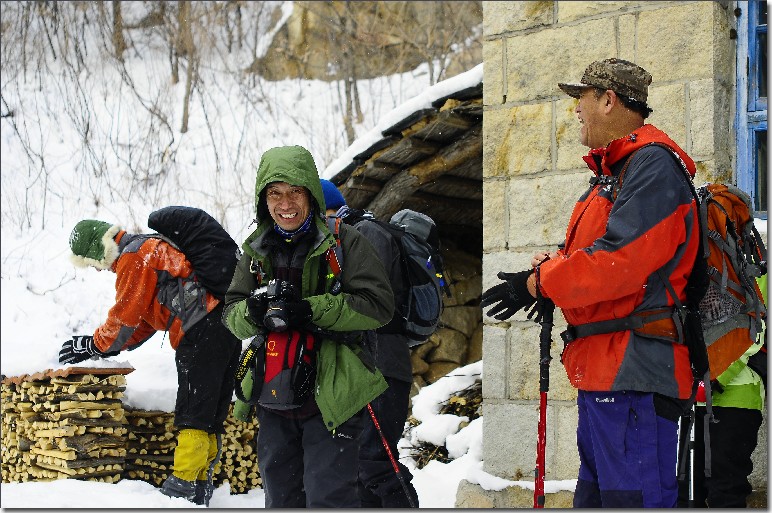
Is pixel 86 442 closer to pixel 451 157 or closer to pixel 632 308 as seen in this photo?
pixel 451 157

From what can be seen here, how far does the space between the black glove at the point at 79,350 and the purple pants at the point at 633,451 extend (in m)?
3.58

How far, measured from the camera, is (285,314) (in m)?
3.04

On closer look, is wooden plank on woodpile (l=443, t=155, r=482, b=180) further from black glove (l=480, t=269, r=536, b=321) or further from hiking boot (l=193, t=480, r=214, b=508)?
black glove (l=480, t=269, r=536, b=321)

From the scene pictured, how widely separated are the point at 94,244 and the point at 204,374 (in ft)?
3.51

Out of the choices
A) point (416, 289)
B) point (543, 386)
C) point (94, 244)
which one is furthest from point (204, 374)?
point (543, 386)

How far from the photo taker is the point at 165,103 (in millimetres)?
15172

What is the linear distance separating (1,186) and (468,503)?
33.3 feet

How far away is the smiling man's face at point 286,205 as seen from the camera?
326 centimetres

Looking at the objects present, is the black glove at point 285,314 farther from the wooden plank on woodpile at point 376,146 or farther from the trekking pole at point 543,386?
the wooden plank on woodpile at point 376,146

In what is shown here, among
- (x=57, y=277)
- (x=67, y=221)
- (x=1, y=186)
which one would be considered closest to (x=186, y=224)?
(x=57, y=277)

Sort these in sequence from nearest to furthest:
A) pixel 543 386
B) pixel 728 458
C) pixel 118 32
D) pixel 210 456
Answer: pixel 543 386
pixel 728 458
pixel 210 456
pixel 118 32

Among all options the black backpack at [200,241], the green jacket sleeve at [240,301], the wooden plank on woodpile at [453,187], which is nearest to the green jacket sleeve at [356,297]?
the green jacket sleeve at [240,301]

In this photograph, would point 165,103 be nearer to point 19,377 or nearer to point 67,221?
point 67,221

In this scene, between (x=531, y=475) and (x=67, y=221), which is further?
(x=67, y=221)
